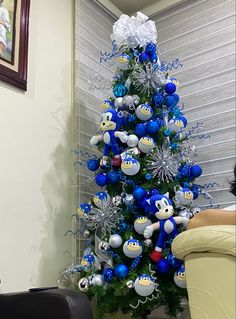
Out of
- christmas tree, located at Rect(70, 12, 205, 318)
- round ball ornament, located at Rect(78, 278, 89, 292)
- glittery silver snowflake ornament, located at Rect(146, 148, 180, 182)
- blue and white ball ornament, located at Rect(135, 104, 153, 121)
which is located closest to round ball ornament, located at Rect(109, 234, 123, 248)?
christmas tree, located at Rect(70, 12, 205, 318)

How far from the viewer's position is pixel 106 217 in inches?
72.9

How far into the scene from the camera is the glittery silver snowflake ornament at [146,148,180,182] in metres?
1.83

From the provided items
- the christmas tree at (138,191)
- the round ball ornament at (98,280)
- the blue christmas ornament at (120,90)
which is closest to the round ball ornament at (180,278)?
the christmas tree at (138,191)

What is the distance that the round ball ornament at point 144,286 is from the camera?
163 cm

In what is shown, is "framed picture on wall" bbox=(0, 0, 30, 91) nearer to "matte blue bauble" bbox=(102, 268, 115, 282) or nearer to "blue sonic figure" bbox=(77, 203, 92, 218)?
"blue sonic figure" bbox=(77, 203, 92, 218)

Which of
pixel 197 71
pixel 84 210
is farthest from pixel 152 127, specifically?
pixel 197 71

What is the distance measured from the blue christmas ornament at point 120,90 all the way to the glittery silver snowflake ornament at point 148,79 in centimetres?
7

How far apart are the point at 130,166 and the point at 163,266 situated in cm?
48

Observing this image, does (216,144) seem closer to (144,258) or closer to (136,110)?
(136,110)

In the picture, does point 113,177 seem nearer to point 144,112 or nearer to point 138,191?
point 138,191

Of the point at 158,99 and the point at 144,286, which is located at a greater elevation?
the point at 158,99


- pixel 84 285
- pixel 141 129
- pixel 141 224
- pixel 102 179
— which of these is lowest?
pixel 84 285

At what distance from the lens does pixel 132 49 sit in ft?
6.79

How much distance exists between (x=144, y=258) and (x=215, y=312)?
63 cm
